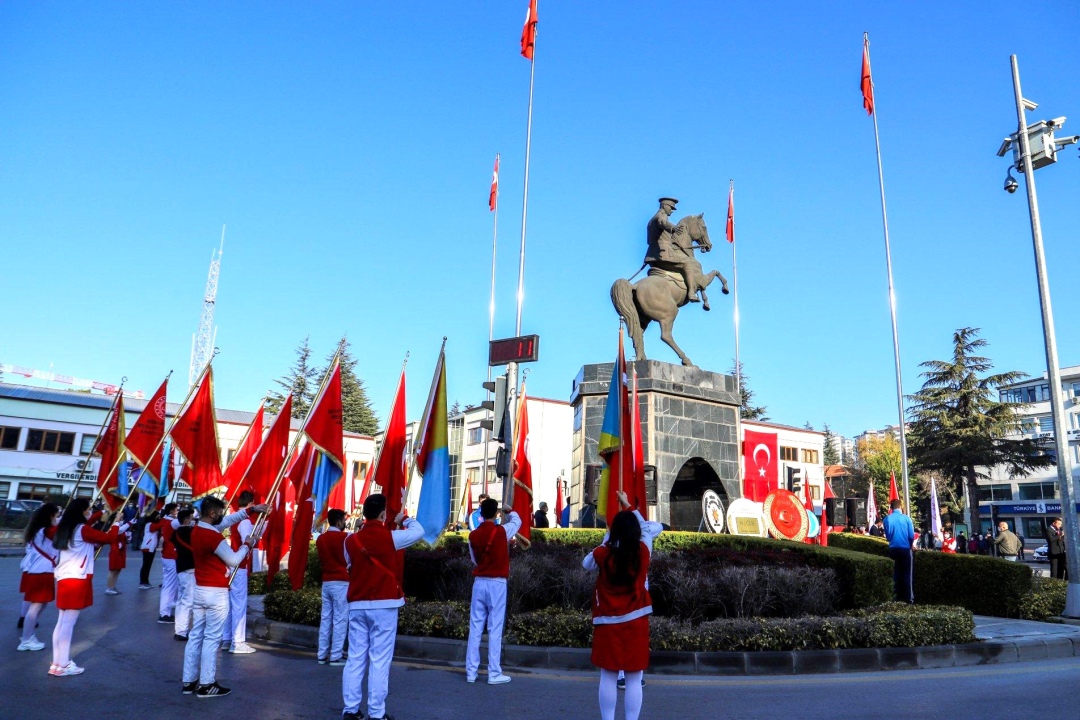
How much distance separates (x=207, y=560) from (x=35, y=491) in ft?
151

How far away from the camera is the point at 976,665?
920cm

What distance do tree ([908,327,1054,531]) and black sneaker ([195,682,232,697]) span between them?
45.3 m

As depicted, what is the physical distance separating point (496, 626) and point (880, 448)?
2926 inches

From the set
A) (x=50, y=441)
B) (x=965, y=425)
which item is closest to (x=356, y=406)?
(x=50, y=441)

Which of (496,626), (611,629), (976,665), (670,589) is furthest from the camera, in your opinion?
(670,589)

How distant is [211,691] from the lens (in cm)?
688

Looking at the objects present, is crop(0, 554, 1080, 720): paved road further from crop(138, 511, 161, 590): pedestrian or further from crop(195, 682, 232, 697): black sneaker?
crop(138, 511, 161, 590): pedestrian

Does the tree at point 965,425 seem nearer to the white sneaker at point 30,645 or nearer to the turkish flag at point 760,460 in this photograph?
the turkish flag at point 760,460

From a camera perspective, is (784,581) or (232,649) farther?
(784,581)

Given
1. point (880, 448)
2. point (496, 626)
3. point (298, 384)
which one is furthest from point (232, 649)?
point (880, 448)

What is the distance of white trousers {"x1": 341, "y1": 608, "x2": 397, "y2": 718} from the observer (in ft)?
19.9

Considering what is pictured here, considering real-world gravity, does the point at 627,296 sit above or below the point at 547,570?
above

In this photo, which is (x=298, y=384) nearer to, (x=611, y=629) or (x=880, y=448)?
(x=880, y=448)

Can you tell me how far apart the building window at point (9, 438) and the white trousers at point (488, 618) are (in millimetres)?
46460
